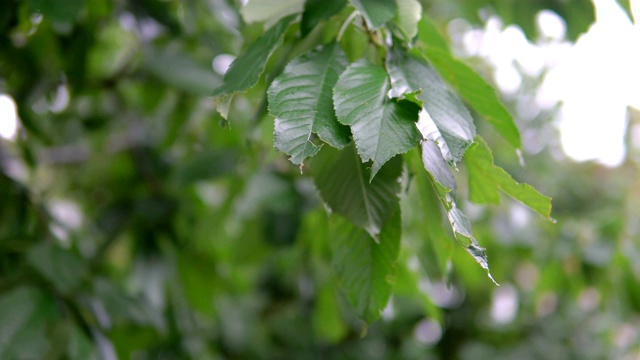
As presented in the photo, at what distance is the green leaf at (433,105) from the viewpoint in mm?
485

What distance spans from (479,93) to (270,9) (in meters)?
0.22

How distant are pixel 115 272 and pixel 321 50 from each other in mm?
1058

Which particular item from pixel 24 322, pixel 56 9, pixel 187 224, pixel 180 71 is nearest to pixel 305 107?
pixel 56 9

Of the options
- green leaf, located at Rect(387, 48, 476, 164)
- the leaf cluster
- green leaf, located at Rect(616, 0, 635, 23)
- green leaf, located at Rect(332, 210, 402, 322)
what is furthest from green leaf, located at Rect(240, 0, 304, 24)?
green leaf, located at Rect(616, 0, 635, 23)

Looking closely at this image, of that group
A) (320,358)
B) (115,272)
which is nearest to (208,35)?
(115,272)

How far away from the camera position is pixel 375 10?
1.92 ft

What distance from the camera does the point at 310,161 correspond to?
1.99ft

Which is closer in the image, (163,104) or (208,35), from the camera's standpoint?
(208,35)

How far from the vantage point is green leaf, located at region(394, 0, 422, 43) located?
600mm

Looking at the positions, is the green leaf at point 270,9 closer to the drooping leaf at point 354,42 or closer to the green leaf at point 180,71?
the drooping leaf at point 354,42

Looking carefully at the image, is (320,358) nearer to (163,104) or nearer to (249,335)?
(249,335)

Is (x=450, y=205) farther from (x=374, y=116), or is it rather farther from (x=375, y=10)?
(x=375, y=10)

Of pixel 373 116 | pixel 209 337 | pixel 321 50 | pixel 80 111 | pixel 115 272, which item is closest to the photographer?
pixel 373 116

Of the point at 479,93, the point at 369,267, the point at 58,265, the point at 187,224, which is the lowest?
the point at 187,224
